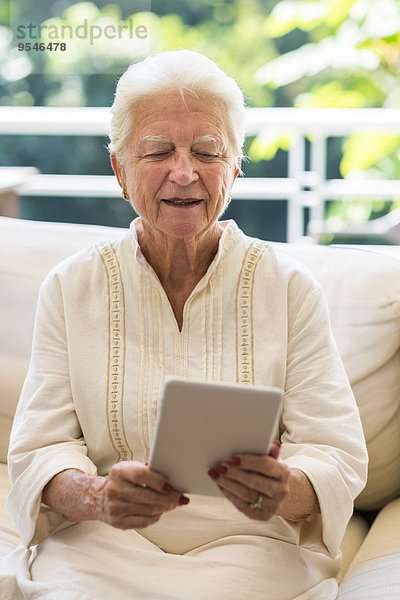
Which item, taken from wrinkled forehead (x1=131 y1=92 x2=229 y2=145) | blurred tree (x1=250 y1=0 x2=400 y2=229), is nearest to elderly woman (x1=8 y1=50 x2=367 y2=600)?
wrinkled forehead (x1=131 y1=92 x2=229 y2=145)

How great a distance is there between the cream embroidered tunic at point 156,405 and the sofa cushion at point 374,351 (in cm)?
21

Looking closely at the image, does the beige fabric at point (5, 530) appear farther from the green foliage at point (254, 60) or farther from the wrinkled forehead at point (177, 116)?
the green foliage at point (254, 60)

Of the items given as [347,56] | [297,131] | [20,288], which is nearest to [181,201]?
[20,288]

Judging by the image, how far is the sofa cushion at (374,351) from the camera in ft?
5.45

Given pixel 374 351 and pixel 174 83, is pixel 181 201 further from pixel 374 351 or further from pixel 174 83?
pixel 374 351

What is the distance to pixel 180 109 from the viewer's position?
1.43 m

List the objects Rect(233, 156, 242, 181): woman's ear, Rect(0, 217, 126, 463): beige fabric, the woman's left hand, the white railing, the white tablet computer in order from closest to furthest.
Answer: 1. the white tablet computer
2. the woman's left hand
3. Rect(233, 156, 242, 181): woman's ear
4. Rect(0, 217, 126, 463): beige fabric
5. the white railing

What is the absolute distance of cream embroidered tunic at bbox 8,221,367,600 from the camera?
53.1 inches

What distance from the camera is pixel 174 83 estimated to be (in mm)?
1434

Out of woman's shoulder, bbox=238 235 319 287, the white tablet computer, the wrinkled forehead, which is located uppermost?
the wrinkled forehead

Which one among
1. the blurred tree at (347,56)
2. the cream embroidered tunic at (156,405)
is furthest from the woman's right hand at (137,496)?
the blurred tree at (347,56)

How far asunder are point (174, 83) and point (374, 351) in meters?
0.65

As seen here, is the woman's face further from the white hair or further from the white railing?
the white railing

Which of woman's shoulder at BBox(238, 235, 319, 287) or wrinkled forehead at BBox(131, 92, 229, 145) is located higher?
wrinkled forehead at BBox(131, 92, 229, 145)
